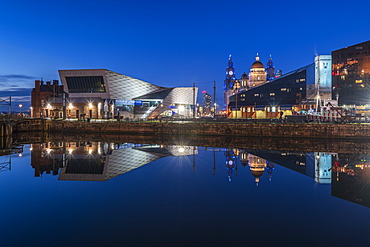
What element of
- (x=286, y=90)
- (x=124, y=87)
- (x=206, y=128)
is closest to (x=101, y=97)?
(x=124, y=87)

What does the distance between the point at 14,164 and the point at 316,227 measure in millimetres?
22786

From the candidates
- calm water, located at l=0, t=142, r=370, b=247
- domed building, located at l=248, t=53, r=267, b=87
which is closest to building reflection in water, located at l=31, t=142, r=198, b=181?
calm water, located at l=0, t=142, r=370, b=247

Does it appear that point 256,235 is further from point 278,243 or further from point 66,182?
point 66,182

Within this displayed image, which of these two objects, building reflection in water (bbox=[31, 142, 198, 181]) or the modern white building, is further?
A: the modern white building

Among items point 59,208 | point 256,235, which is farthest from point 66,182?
point 256,235

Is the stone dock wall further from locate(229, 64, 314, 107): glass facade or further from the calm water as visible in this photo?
locate(229, 64, 314, 107): glass facade

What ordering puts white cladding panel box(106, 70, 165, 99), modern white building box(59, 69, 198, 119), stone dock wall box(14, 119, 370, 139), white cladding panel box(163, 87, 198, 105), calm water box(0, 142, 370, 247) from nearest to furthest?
calm water box(0, 142, 370, 247)
stone dock wall box(14, 119, 370, 139)
modern white building box(59, 69, 198, 119)
white cladding panel box(106, 70, 165, 99)
white cladding panel box(163, 87, 198, 105)

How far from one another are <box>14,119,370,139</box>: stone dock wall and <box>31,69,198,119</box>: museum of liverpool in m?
12.7

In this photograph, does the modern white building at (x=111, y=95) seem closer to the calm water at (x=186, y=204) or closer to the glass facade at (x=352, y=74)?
the calm water at (x=186, y=204)

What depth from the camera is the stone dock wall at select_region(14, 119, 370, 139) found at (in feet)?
132

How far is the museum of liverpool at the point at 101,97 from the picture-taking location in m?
77.6

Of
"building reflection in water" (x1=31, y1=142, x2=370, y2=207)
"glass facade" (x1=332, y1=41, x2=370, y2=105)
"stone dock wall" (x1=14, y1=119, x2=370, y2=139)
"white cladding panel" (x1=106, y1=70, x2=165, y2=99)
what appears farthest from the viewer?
"glass facade" (x1=332, y1=41, x2=370, y2=105)

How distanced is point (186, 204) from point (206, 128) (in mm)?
36464

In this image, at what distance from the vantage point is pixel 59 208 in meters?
11.3
